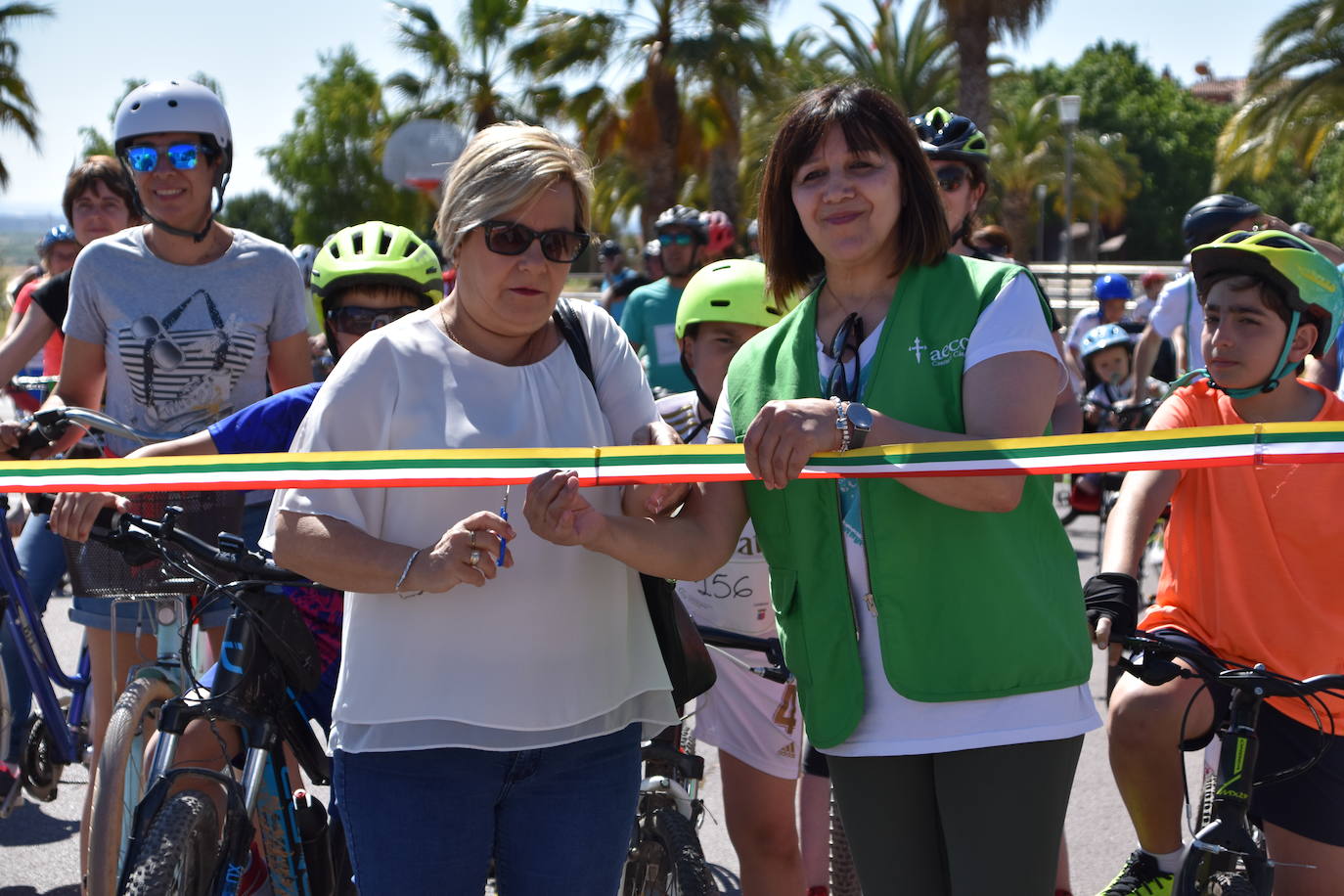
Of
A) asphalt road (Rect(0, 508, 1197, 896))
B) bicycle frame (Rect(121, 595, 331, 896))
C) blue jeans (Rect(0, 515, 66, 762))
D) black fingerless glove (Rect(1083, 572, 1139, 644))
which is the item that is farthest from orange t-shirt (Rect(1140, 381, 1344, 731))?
blue jeans (Rect(0, 515, 66, 762))

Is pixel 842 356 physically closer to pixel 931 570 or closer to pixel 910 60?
pixel 931 570

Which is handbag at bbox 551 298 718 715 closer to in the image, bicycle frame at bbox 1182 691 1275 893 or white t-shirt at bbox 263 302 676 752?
white t-shirt at bbox 263 302 676 752

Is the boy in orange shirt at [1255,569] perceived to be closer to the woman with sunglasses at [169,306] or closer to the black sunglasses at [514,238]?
Answer: the black sunglasses at [514,238]

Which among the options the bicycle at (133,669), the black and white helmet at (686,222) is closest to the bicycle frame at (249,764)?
the bicycle at (133,669)

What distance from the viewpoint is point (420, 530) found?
2.58 m

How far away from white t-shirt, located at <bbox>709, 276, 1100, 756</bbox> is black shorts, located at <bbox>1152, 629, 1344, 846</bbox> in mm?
665

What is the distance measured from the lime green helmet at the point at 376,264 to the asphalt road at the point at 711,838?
1.93 meters

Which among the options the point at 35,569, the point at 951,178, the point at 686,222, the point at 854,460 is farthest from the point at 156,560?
the point at 686,222

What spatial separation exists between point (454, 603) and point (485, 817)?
0.40 metres

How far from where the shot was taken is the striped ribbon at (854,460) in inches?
95.6

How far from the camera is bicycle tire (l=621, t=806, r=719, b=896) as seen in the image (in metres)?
3.39

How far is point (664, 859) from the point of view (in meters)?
3.50

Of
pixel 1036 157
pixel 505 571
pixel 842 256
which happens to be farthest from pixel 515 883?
pixel 1036 157

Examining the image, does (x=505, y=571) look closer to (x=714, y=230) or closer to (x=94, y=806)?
(x=94, y=806)
